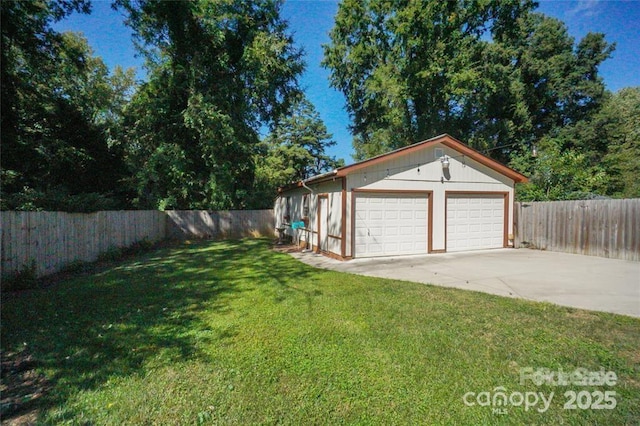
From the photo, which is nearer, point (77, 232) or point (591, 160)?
point (77, 232)

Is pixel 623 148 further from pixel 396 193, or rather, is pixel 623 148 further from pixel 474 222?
pixel 396 193

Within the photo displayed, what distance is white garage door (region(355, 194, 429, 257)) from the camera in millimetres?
9211

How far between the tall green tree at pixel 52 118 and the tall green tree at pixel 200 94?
6.19 feet

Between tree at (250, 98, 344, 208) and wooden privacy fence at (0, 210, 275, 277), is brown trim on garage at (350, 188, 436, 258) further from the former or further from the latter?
tree at (250, 98, 344, 208)

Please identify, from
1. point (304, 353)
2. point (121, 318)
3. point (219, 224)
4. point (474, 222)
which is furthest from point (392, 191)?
point (219, 224)

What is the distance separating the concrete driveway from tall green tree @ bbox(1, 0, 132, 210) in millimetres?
8978

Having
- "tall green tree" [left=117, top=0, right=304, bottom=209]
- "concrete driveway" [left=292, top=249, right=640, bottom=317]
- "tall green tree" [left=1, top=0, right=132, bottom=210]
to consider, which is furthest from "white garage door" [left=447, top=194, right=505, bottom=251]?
"tall green tree" [left=1, top=0, right=132, bottom=210]

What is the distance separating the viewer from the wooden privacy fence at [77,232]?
5980 mm

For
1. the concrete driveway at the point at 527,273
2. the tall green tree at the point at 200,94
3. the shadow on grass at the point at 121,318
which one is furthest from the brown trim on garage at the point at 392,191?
the tall green tree at the point at 200,94

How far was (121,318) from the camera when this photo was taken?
13.8ft

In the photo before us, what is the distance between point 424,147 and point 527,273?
501 centimetres

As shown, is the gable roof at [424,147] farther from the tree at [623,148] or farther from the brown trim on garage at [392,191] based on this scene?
the tree at [623,148]

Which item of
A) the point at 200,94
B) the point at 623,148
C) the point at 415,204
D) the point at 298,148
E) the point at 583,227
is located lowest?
the point at 583,227

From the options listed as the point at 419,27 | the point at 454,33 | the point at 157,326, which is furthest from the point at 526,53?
the point at 157,326
